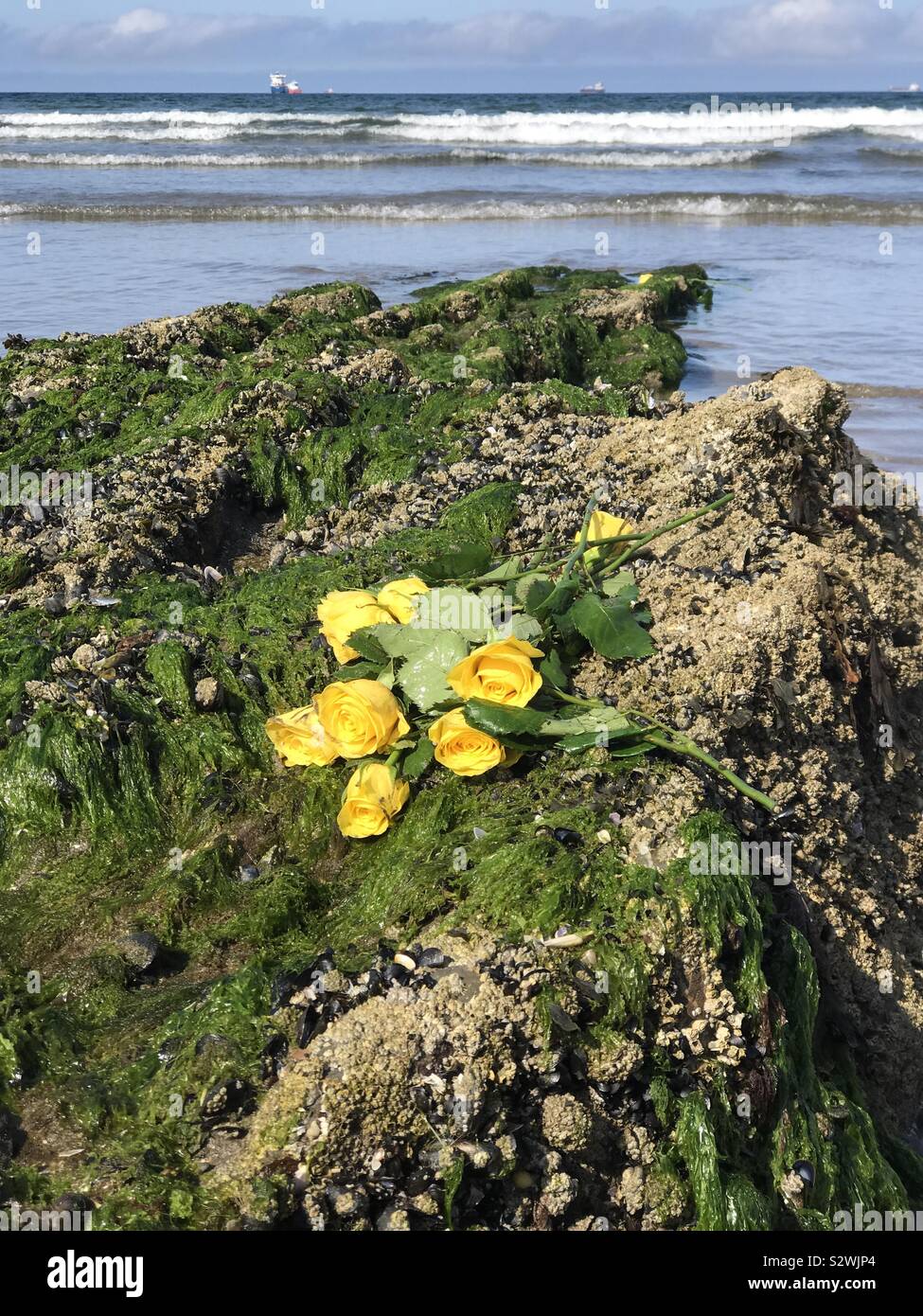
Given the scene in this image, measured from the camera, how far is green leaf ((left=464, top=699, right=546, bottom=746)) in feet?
9.95

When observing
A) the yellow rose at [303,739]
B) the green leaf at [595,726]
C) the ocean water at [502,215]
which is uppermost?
the ocean water at [502,215]

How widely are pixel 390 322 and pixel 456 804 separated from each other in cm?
622

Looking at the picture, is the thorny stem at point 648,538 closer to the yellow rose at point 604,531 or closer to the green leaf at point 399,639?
the yellow rose at point 604,531

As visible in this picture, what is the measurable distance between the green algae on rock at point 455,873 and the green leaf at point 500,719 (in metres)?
0.19

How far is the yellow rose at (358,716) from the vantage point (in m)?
3.10

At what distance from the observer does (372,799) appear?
314 cm

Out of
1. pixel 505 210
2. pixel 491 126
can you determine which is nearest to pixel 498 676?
pixel 505 210

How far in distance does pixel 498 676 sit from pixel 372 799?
50 cm

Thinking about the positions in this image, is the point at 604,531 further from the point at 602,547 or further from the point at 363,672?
the point at 363,672

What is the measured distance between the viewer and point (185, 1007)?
280cm

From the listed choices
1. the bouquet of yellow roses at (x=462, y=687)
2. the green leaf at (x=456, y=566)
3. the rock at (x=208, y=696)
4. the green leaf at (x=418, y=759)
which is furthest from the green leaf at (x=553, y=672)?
the rock at (x=208, y=696)

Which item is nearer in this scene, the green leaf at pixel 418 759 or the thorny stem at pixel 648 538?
the green leaf at pixel 418 759

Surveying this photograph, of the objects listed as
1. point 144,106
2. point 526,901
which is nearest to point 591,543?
point 526,901
